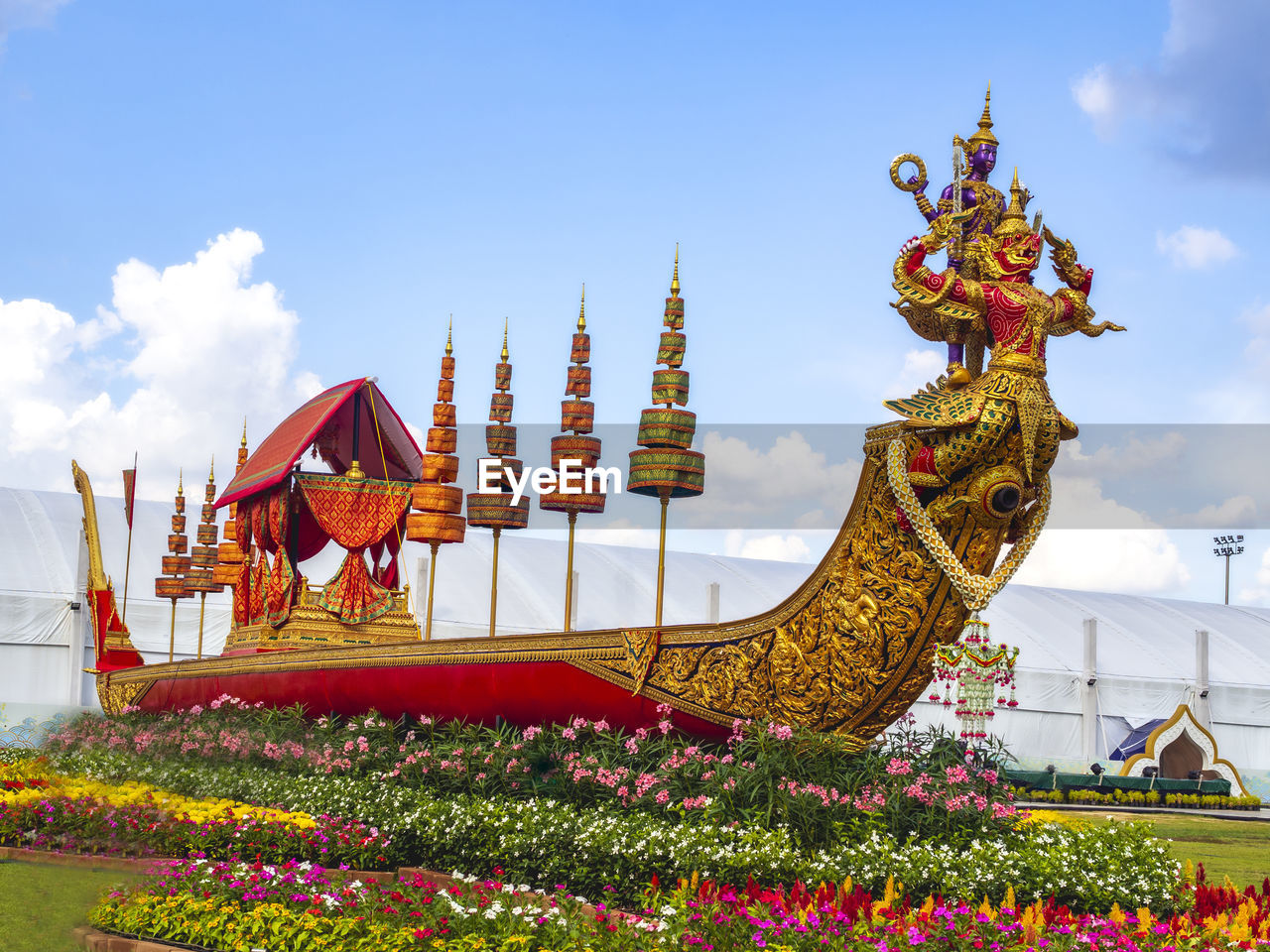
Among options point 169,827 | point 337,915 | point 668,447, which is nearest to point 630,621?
point 668,447

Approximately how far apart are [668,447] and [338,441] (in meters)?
5.67

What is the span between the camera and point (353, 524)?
13414 millimetres

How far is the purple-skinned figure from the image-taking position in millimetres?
8062

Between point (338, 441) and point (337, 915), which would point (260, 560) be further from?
point (337, 915)

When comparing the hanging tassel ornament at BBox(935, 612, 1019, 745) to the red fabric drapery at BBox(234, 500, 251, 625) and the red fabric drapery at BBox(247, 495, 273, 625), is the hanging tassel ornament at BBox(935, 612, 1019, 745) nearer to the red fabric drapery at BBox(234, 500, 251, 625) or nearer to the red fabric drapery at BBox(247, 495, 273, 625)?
the red fabric drapery at BBox(247, 495, 273, 625)

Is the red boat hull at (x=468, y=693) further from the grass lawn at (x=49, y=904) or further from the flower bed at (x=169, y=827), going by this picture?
the grass lawn at (x=49, y=904)

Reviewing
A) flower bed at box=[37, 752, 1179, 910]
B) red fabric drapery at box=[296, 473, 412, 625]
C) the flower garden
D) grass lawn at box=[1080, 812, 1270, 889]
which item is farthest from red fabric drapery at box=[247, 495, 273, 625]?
grass lawn at box=[1080, 812, 1270, 889]

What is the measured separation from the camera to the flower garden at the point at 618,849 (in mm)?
5992

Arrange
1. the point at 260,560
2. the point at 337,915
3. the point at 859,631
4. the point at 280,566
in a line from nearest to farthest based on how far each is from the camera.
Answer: the point at 337,915 → the point at 859,631 → the point at 280,566 → the point at 260,560

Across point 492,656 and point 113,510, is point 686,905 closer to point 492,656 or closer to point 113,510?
point 492,656

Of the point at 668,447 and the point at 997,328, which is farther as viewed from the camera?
the point at 668,447

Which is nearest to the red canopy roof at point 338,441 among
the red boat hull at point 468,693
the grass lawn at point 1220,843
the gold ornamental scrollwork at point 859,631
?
the red boat hull at point 468,693

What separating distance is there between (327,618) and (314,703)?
1621 millimetres

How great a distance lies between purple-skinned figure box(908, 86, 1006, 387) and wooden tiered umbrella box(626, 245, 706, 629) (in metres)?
2.33
